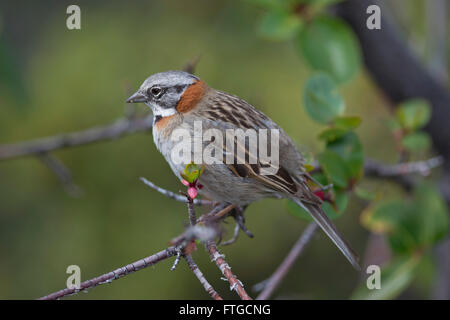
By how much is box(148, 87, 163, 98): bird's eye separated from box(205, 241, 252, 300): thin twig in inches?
42.2

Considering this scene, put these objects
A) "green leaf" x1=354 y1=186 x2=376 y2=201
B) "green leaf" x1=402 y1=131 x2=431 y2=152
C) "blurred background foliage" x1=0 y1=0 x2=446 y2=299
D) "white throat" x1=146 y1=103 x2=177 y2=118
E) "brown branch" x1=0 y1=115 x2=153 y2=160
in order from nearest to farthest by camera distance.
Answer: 1. "green leaf" x1=354 y1=186 x2=376 y2=201
2. "white throat" x1=146 y1=103 x2=177 y2=118
3. "green leaf" x1=402 y1=131 x2=431 y2=152
4. "brown branch" x1=0 y1=115 x2=153 y2=160
5. "blurred background foliage" x1=0 y1=0 x2=446 y2=299

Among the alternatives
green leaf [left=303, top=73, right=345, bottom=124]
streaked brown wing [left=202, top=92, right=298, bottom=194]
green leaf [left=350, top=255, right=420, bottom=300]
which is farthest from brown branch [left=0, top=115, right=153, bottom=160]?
green leaf [left=350, top=255, right=420, bottom=300]

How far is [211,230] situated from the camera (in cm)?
184

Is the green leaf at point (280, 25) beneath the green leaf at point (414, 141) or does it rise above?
above

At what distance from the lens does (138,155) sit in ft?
15.0

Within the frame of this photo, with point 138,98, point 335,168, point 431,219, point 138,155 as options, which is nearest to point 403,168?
point 431,219

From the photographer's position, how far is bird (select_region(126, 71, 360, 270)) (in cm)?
290

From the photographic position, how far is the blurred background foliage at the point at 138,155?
4402 mm

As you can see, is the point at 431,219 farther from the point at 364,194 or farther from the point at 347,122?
the point at 347,122

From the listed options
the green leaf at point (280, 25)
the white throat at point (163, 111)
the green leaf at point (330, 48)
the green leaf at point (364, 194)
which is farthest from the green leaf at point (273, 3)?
the green leaf at point (364, 194)

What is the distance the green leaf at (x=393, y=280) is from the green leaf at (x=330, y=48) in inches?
42.5

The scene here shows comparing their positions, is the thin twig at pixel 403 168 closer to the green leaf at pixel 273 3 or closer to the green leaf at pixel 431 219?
the green leaf at pixel 431 219

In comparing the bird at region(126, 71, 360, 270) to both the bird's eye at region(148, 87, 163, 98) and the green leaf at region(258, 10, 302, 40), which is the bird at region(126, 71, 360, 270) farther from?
the green leaf at region(258, 10, 302, 40)
